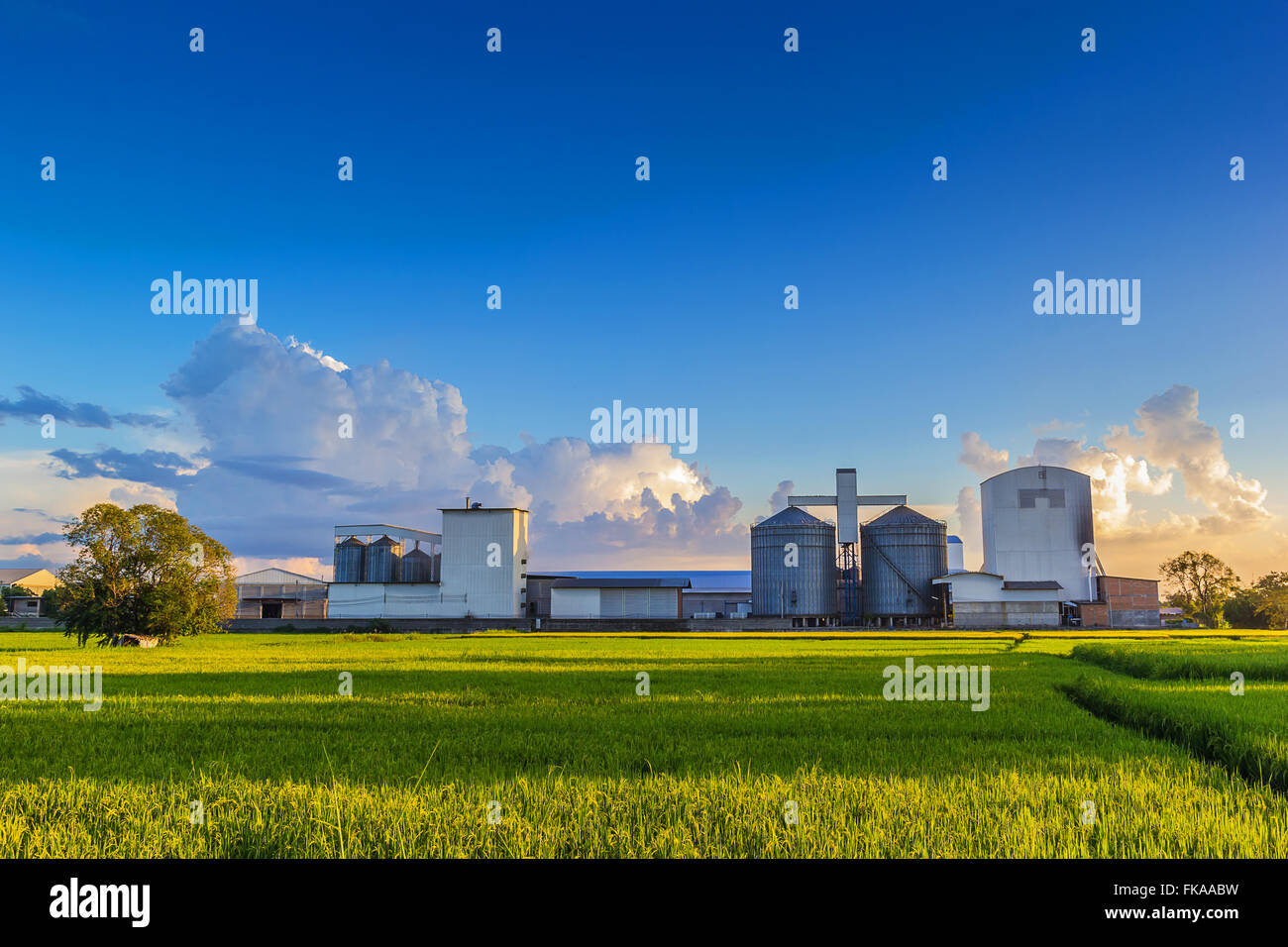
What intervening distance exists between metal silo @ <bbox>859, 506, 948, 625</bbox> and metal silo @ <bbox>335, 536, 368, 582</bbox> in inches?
1889

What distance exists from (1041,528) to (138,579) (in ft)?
241

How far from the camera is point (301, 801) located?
22.6 feet

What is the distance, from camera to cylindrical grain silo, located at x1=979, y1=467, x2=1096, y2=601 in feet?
251

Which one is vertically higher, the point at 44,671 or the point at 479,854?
the point at 479,854

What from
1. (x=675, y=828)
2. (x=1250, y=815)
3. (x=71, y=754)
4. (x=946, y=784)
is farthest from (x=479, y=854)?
(x=71, y=754)

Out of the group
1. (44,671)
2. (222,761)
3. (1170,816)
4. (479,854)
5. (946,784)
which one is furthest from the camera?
(44,671)

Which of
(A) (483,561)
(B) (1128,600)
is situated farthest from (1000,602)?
(A) (483,561)

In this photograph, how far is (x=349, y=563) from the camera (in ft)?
250

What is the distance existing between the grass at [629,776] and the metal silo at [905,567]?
59206 mm

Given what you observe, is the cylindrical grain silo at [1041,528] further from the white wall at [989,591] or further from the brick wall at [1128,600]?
the white wall at [989,591]

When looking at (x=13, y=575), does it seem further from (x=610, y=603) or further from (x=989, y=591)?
(x=989, y=591)

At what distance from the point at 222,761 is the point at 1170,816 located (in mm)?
9334

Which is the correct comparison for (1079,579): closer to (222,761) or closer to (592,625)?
(592,625)

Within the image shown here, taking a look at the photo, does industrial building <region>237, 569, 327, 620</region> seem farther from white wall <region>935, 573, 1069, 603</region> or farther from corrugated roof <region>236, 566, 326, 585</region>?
white wall <region>935, 573, 1069, 603</region>
